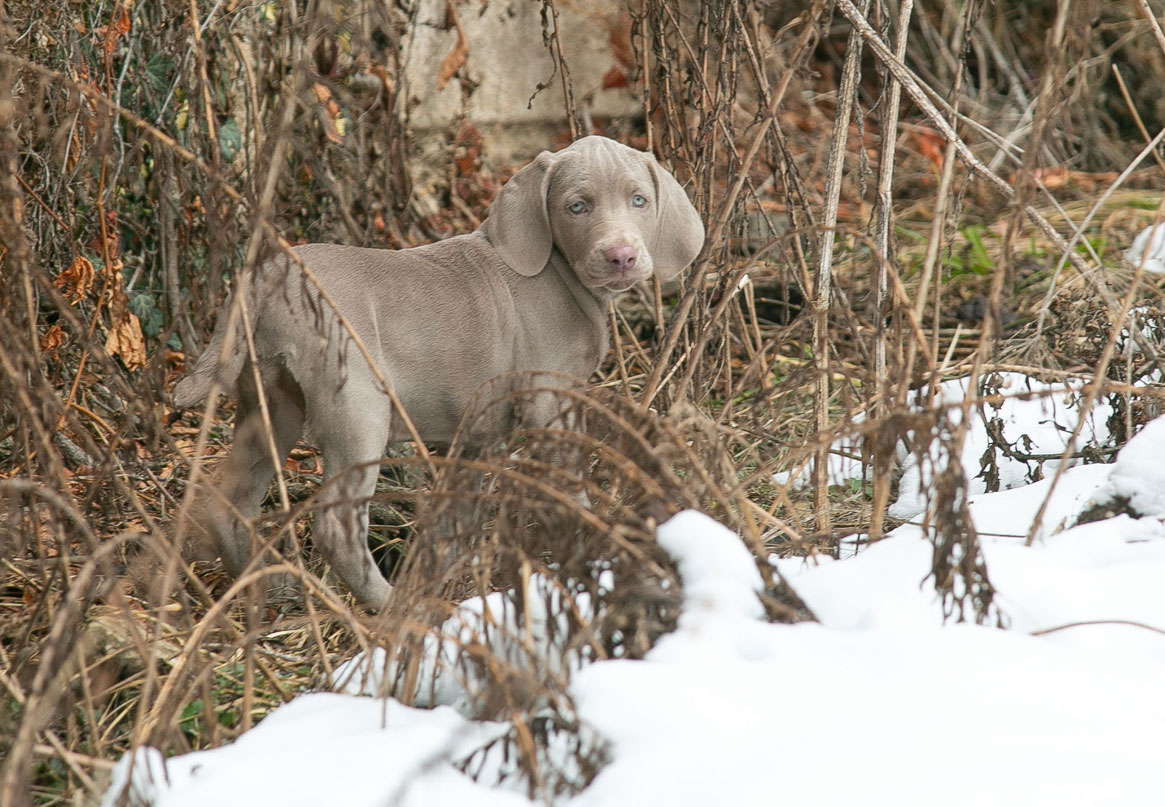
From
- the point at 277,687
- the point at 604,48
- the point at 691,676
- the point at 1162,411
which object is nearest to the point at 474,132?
the point at 604,48

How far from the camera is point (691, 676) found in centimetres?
201

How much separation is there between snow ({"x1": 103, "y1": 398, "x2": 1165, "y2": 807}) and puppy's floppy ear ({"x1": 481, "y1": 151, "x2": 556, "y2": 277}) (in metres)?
1.09

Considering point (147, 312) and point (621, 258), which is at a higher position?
point (621, 258)

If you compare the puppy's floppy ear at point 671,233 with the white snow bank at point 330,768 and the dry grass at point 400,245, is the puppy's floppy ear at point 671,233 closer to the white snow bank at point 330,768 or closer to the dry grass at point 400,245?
the dry grass at point 400,245

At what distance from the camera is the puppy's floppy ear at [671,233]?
10.8ft

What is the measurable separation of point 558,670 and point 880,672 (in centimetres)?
54

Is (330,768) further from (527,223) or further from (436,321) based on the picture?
(527,223)

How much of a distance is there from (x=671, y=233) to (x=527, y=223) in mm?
380

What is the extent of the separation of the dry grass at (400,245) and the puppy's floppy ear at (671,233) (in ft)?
0.35

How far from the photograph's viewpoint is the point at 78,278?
11.4 feet

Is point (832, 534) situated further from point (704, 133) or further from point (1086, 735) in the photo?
point (704, 133)

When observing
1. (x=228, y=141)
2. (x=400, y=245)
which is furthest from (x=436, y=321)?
(x=228, y=141)

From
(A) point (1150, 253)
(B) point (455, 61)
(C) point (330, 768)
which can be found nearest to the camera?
(C) point (330, 768)

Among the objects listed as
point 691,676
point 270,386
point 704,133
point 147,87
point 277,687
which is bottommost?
point 277,687
